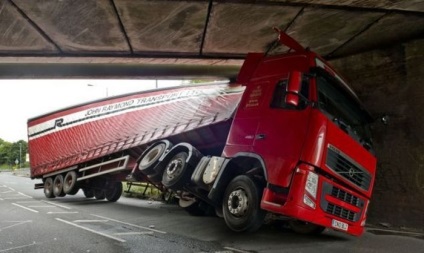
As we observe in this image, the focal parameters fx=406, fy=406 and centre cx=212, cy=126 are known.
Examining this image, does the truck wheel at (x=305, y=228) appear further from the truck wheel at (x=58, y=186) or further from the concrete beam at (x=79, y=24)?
the truck wheel at (x=58, y=186)

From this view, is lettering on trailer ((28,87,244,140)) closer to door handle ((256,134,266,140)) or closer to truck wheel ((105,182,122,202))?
door handle ((256,134,266,140))

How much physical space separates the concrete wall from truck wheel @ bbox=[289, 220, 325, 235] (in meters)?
1.84

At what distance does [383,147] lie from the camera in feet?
29.2

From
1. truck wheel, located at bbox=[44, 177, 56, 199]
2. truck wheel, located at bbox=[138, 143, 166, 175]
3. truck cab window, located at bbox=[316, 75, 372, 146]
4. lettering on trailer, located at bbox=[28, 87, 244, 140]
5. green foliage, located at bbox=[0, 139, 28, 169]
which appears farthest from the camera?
green foliage, located at bbox=[0, 139, 28, 169]

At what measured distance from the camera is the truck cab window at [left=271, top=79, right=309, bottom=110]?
6.17 meters

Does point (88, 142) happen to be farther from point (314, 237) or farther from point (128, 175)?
point (314, 237)

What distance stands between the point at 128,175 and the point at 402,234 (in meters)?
7.78

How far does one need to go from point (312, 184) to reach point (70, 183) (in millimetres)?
11416

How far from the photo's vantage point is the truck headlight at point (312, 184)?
19.2 feet

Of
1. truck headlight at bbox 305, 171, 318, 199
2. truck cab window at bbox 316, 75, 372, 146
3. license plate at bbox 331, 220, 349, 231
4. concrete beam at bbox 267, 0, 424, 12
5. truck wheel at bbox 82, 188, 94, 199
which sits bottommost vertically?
truck wheel at bbox 82, 188, 94, 199

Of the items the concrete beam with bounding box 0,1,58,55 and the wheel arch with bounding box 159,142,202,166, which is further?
the wheel arch with bounding box 159,142,202,166

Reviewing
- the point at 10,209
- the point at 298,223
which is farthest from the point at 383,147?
the point at 10,209

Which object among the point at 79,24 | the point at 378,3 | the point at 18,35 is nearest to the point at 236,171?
the point at 378,3

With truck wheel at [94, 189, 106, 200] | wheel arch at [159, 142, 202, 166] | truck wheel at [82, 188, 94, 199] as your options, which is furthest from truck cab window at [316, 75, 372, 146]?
truck wheel at [82, 188, 94, 199]
